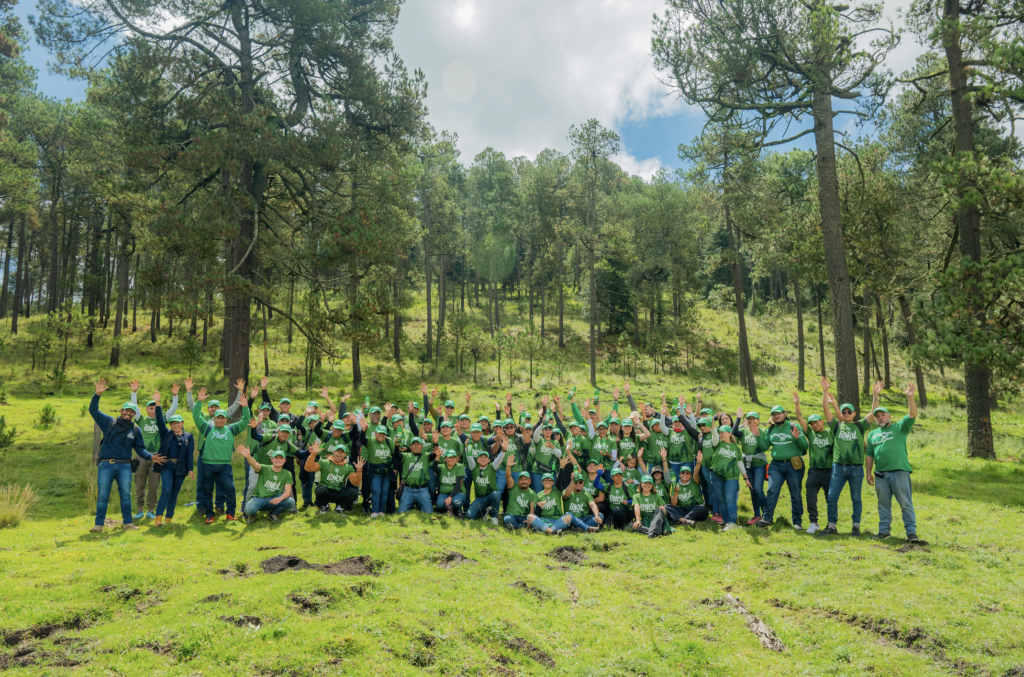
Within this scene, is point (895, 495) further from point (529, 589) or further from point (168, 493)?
point (168, 493)

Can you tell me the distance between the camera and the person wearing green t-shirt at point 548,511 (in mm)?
10570

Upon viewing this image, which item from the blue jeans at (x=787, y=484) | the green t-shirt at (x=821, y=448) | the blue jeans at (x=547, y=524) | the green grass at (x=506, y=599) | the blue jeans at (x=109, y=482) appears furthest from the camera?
the blue jeans at (x=547, y=524)

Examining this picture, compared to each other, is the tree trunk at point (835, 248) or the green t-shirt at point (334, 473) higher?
the tree trunk at point (835, 248)

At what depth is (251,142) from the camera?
50.1 ft

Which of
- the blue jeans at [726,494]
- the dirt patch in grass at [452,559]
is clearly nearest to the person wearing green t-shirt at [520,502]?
the dirt patch in grass at [452,559]

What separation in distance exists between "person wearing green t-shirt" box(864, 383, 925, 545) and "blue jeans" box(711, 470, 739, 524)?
2353mm

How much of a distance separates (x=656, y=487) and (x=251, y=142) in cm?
1428

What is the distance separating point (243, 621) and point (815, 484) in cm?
958

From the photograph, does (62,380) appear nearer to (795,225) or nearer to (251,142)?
(251,142)

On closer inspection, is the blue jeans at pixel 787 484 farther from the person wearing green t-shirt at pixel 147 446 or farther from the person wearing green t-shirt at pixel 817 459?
the person wearing green t-shirt at pixel 147 446

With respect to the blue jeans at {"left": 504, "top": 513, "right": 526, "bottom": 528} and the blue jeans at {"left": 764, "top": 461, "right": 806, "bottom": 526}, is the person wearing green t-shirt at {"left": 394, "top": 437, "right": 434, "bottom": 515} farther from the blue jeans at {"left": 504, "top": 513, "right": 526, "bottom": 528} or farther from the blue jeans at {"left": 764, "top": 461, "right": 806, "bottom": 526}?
the blue jeans at {"left": 764, "top": 461, "right": 806, "bottom": 526}

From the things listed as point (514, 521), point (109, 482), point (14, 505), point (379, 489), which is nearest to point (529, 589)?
point (514, 521)

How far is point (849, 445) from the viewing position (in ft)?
31.0

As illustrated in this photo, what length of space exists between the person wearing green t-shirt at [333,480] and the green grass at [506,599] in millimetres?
680
